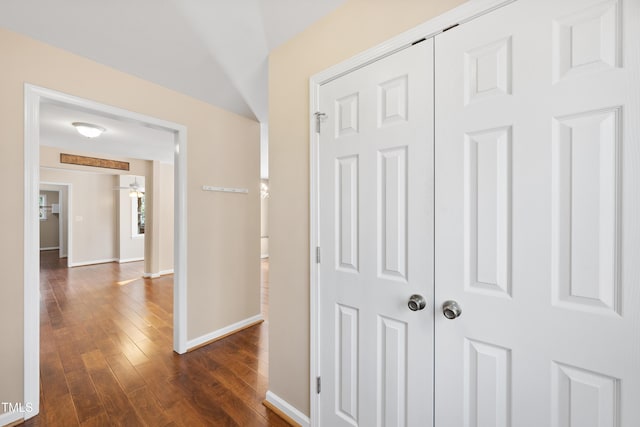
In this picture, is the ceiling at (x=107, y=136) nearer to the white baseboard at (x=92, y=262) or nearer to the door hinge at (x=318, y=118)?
the door hinge at (x=318, y=118)

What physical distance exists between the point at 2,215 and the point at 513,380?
2.80 meters

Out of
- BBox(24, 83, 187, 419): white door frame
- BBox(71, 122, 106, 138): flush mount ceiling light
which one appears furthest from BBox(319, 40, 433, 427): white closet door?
BBox(71, 122, 106, 138): flush mount ceiling light

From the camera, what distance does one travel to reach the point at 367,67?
131 cm

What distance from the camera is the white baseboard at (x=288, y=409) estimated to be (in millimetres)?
1593

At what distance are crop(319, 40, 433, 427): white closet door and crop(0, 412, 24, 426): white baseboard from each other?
1.92 metres

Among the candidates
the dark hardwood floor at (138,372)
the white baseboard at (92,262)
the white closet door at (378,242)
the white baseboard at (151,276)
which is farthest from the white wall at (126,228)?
the white closet door at (378,242)

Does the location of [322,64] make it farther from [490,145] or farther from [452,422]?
[452,422]

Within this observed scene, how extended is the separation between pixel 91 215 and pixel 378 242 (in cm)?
→ 855

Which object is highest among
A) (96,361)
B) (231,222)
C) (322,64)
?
(322,64)

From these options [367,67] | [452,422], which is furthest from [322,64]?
[452,422]

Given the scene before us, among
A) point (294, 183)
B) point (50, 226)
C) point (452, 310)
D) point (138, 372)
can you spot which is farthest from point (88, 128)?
point (50, 226)

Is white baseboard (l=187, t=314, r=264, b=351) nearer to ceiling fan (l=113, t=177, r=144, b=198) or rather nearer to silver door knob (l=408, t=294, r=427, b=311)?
silver door knob (l=408, t=294, r=427, b=311)

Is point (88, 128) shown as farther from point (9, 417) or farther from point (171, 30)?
point (9, 417)

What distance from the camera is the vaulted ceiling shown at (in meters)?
1.58
